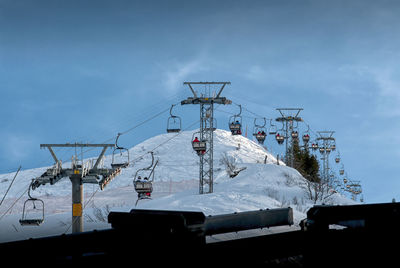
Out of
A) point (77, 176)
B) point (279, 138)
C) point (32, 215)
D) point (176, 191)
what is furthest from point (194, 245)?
point (176, 191)

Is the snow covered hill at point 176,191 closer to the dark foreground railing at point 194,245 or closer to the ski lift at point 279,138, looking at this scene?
the ski lift at point 279,138

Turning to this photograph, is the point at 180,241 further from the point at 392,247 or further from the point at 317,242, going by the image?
the point at 392,247

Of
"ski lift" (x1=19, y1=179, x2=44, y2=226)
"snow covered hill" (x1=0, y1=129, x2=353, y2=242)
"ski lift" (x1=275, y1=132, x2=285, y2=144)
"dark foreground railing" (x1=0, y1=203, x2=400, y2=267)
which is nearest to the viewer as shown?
"dark foreground railing" (x1=0, y1=203, x2=400, y2=267)

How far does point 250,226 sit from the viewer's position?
26.1 feet

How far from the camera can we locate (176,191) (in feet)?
165

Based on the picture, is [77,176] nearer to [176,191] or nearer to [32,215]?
[32,215]

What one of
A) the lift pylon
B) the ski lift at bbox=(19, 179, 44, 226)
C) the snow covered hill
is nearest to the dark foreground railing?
the ski lift at bbox=(19, 179, 44, 226)

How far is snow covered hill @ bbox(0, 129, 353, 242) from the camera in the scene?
2103cm

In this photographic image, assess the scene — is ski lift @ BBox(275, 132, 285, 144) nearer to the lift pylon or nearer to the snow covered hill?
the snow covered hill

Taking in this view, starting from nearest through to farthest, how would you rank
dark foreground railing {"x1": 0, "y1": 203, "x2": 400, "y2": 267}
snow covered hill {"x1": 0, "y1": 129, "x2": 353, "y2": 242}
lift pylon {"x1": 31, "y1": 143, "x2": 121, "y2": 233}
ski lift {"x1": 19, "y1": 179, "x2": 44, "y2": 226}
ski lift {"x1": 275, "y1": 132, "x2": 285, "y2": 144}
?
1. dark foreground railing {"x1": 0, "y1": 203, "x2": 400, "y2": 267}
2. ski lift {"x1": 19, "y1": 179, "x2": 44, "y2": 226}
3. lift pylon {"x1": 31, "y1": 143, "x2": 121, "y2": 233}
4. snow covered hill {"x1": 0, "y1": 129, "x2": 353, "y2": 242}
5. ski lift {"x1": 275, "y1": 132, "x2": 285, "y2": 144}

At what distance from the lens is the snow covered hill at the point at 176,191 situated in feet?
69.0

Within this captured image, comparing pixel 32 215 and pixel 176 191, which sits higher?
pixel 176 191

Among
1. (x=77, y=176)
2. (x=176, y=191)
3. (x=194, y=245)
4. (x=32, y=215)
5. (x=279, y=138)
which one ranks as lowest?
(x=32, y=215)

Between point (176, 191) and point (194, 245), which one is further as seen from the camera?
point (176, 191)
